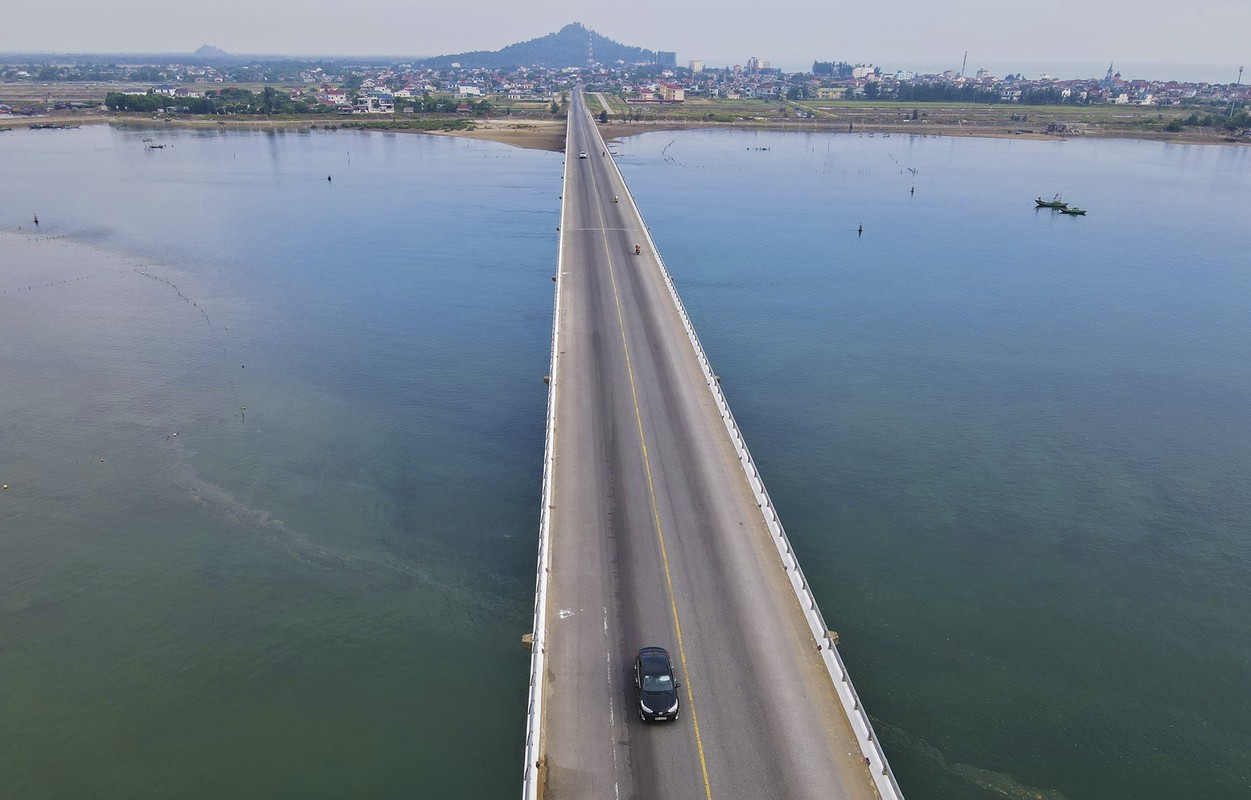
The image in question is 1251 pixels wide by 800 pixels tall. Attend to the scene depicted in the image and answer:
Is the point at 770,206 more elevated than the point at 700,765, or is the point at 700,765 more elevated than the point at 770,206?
the point at 770,206

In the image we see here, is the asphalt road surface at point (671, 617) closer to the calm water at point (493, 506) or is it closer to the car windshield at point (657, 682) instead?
the car windshield at point (657, 682)

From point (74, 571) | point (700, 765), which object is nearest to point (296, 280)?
point (74, 571)

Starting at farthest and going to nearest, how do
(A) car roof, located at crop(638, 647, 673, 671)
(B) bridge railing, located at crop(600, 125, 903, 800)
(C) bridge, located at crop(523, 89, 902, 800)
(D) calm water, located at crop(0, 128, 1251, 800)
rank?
(D) calm water, located at crop(0, 128, 1251, 800) < (A) car roof, located at crop(638, 647, 673, 671) < (C) bridge, located at crop(523, 89, 902, 800) < (B) bridge railing, located at crop(600, 125, 903, 800)

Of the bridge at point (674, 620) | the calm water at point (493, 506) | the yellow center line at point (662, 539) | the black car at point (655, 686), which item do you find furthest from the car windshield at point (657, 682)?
the calm water at point (493, 506)

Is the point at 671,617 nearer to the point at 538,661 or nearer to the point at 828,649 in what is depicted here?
the point at 538,661

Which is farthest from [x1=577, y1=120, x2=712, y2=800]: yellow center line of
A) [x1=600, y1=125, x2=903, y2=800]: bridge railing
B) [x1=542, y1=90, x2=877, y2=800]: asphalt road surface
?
[x1=600, y1=125, x2=903, y2=800]: bridge railing

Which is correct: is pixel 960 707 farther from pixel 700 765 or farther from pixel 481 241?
pixel 481 241

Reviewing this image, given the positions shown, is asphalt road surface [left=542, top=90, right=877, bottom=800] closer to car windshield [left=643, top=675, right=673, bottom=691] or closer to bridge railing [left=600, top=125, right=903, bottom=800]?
bridge railing [left=600, top=125, right=903, bottom=800]
